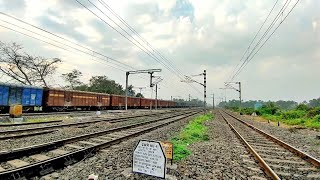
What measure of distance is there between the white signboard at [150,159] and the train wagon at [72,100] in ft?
Result: 105

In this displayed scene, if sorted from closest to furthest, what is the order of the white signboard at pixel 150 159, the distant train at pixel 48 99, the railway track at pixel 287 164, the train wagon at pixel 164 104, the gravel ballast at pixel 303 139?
the white signboard at pixel 150 159
the railway track at pixel 287 164
the gravel ballast at pixel 303 139
the distant train at pixel 48 99
the train wagon at pixel 164 104

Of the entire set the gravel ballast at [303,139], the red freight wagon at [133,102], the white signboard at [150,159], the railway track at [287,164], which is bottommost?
the railway track at [287,164]

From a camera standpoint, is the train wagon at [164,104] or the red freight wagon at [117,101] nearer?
the red freight wagon at [117,101]

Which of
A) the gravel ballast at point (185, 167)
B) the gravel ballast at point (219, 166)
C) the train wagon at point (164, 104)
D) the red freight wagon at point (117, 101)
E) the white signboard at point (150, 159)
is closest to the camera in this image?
the white signboard at point (150, 159)

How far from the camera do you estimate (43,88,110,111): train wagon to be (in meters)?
35.2

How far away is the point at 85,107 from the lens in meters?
45.0

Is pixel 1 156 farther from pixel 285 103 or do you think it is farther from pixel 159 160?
pixel 285 103

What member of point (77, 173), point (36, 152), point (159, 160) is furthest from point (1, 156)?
point (159, 160)

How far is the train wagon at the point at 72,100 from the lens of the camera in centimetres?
3519

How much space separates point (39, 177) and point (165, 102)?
80.1 metres

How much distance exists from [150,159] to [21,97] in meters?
29.1

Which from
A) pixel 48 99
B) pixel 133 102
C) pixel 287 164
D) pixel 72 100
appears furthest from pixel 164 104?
pixel 287 164

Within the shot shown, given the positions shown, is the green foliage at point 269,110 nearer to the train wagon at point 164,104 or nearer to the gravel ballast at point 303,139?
the gravel ballast at point 303,139

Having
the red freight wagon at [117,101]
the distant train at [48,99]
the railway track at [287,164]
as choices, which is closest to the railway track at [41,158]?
the railway track at [287,164]
